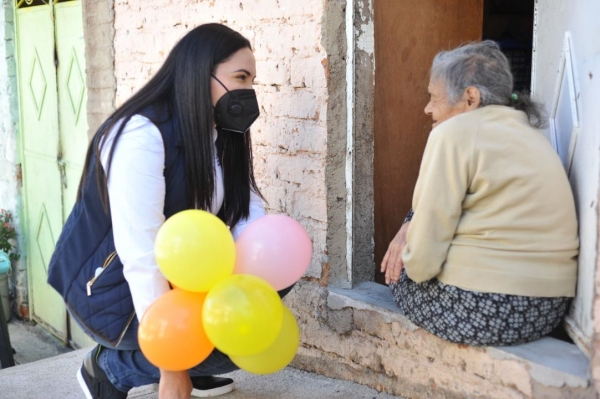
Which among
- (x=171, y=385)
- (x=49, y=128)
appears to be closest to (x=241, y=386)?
(x=171, y=385)

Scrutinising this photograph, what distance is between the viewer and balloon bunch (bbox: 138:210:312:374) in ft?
6.81

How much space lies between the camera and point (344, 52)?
2.92m

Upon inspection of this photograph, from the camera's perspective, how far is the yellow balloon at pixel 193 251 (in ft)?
6.86

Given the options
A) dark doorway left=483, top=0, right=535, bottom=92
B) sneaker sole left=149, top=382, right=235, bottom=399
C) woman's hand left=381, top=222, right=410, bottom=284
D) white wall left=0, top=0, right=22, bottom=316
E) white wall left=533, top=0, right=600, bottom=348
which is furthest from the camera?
white wall left=0, top=0, right=22, bottom=316

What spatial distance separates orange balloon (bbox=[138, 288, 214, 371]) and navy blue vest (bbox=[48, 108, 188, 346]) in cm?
29

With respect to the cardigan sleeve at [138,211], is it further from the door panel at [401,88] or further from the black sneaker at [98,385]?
the door panel at [401,88]

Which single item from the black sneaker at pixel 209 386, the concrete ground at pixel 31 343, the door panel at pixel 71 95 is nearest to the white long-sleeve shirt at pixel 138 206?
the black sneaker at pixel 209 386

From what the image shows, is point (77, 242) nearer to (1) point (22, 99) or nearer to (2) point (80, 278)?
(2) point (80, 278)

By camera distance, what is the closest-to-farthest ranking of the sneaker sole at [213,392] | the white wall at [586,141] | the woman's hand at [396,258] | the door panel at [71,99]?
the white wall at [586,141] → the woman's hand at [396,258] → the sneaker sole at [213,392] → the door panel at [71,99]

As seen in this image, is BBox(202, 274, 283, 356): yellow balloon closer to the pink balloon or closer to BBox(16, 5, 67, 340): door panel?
the pink balloon

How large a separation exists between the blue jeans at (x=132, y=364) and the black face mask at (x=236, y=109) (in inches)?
23.6

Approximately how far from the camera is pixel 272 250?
231 cm

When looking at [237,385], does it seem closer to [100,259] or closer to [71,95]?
[100,259]

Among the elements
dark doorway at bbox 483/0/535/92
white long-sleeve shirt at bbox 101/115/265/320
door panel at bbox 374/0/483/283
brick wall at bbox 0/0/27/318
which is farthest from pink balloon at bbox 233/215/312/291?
brick wall at bbox 0/0/27/318
